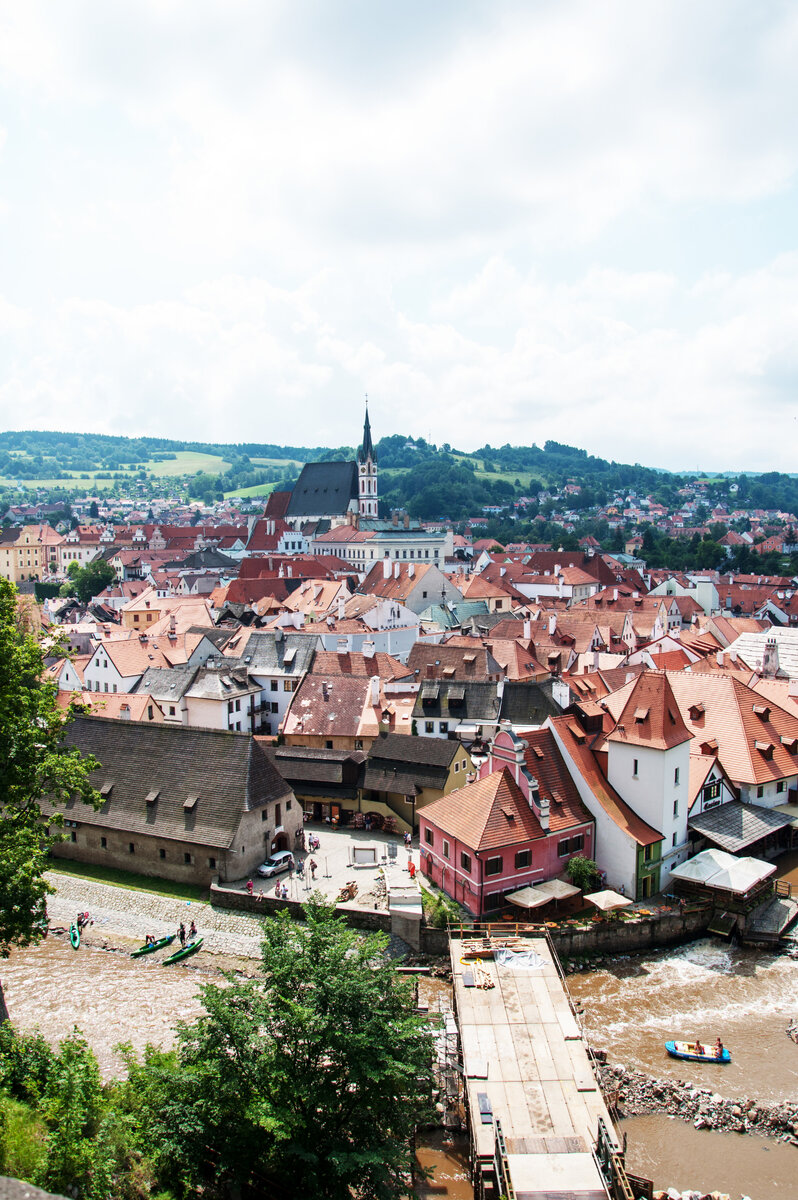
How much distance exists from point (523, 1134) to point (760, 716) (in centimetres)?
3007

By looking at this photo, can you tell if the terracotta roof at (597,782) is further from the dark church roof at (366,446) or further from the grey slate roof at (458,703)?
the dark church roof at (366,446)

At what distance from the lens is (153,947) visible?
3338 centimetres

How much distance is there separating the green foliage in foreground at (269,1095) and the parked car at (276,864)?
18.2 meters

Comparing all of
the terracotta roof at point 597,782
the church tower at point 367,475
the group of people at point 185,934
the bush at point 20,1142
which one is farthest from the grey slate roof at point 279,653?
the church tower at point 367,475

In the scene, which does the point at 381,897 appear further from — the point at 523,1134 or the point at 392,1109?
the point at 392,1109

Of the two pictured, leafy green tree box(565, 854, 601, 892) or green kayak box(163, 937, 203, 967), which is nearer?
green kayak box(163, 937, 203, 967)

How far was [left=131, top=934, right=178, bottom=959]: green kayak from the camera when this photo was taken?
109 feet

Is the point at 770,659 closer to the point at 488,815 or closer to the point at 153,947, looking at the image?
the point at 488,815

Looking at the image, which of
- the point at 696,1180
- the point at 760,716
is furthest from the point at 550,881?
the point at 760,716

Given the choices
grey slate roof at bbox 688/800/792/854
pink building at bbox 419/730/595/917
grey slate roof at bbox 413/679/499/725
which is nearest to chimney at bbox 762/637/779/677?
grey slate roof at bbox 688/800/792/854

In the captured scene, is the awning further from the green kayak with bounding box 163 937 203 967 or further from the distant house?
the green kayak with bounding box 163 937 203 967

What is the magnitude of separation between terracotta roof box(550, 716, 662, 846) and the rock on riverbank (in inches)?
461

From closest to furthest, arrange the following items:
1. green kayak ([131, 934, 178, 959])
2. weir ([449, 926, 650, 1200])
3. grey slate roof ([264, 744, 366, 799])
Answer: weir ([449, 926, 650, 1200]) → green kayak ([131, 934, 178, 959]) → grey slate roof ([264, 744, 366, 799])

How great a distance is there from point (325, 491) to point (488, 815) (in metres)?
141
